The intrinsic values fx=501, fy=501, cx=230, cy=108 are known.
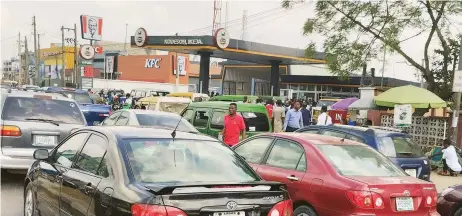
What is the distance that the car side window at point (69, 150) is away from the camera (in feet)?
16.8

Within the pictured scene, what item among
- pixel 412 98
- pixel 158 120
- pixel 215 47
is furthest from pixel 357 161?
pixel 215 47

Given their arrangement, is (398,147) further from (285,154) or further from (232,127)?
(232,127)

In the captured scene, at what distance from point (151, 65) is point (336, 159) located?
64.5 meters

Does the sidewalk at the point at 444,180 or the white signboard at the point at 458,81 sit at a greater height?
the white signboard at the point at 458,81

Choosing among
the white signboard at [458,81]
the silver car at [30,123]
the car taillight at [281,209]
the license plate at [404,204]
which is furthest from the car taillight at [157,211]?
the white signboard at [458,81]

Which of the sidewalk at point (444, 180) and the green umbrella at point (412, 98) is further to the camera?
the green umbrella at point (412, 98)

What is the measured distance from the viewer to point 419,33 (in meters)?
16.8

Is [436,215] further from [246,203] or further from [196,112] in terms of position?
[196,112]

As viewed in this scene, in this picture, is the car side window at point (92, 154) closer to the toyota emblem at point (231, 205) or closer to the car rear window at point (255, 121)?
the toyota emblem at point (231, 205)

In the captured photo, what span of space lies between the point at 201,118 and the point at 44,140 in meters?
4.62

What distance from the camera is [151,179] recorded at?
404 centimetres

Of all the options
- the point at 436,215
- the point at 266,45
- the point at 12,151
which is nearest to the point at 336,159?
the point at 436,215

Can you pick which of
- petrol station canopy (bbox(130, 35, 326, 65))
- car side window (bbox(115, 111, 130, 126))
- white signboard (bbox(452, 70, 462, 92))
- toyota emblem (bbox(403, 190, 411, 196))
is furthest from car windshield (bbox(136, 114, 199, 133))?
petrol station canopy (bbox(130, 35, 326, 65))

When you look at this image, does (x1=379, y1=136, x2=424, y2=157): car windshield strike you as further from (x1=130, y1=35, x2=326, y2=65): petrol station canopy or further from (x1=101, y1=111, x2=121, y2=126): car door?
(x1=130, y1=35, x2=326, y2=65): petrol station canopy
